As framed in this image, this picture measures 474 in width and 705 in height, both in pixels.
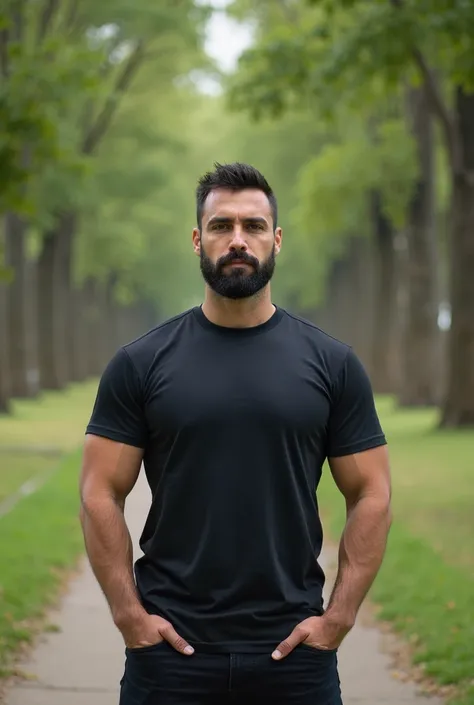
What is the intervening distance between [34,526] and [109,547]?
9.07 m

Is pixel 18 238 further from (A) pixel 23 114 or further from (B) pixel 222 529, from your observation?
(B) pixel 222 529

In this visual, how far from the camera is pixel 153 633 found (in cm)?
348

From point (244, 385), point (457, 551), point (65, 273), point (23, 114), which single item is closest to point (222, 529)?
point (244, 385)

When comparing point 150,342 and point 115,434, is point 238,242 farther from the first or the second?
point 115,434

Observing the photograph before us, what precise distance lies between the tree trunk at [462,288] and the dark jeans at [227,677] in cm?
1958

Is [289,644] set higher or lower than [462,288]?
higher

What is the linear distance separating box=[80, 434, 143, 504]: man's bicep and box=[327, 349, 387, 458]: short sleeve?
538mm

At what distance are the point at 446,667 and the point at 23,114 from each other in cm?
1080

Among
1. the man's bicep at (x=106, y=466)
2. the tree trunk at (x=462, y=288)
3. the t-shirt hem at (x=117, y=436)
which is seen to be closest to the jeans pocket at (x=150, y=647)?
the man's bicep at (x=106, y=466)

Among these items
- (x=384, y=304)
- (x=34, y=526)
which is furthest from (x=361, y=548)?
(x=384, y=304)

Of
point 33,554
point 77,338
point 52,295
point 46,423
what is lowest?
point 77,338

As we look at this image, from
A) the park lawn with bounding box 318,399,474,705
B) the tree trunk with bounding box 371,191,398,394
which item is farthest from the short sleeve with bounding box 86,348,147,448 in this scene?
the tree trunk with bounding box 371,191,398,394

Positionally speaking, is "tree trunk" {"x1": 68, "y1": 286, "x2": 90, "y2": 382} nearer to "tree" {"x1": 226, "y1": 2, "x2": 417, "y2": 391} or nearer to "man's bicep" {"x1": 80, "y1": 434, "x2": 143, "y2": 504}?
"tree" {"x1": 226, "y1": 2, "x2": 417, "y2": 391}

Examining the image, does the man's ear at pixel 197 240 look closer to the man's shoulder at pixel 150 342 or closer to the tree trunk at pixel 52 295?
the man's shoulder at pixel 150 342
